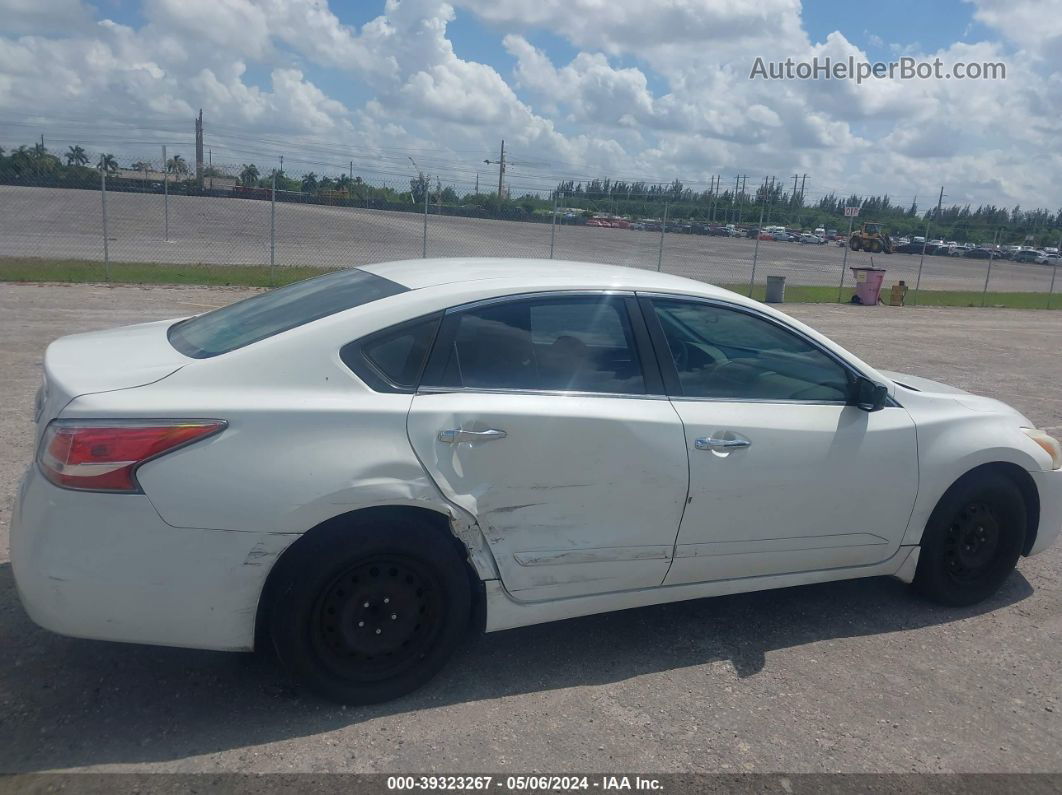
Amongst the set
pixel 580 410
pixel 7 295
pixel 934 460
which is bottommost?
pixel 7 295

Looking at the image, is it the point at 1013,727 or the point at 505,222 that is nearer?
the point at 1013,727

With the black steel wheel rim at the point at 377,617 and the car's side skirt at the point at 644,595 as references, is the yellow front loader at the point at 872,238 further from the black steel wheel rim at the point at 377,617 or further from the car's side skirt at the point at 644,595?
the black steel wheel rim at the point at 377,617

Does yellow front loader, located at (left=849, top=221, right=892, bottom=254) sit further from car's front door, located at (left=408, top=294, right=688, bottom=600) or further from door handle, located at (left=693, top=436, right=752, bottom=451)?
car's front door, located at (left=408, top=294, right=688, bottom=600)

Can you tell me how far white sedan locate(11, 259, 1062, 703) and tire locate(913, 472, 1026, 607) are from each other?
0.6 inches

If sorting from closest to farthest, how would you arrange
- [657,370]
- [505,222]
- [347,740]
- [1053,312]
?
[347,740] < [657,370] < [1053,312] < [505,222]

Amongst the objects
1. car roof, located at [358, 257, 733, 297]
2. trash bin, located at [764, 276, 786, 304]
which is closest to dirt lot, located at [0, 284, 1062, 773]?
car roof, located at [358, 257, 733, 297]

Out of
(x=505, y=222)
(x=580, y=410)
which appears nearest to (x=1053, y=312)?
(x=505, y=222)

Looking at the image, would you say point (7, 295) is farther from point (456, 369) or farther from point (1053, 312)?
point (1053, 312)

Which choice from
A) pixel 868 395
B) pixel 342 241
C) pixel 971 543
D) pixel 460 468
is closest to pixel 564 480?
pixel 460 468

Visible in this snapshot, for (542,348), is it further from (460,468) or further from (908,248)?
(908,248)

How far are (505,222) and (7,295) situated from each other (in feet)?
94.3

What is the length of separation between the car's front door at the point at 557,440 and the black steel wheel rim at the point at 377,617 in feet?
1.04

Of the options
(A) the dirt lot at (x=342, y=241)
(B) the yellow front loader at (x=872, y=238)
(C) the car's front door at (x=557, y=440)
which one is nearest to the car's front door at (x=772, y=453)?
(C) the car's front door at (x=557, y=440)

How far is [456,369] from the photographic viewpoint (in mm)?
3449
